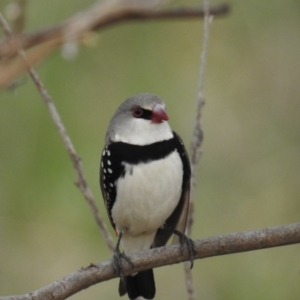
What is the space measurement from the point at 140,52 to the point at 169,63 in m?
0.33

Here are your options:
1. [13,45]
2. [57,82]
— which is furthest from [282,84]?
[13,45]

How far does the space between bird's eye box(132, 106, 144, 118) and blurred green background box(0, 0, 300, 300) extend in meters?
1.28

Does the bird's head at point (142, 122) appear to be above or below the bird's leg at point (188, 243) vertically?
above

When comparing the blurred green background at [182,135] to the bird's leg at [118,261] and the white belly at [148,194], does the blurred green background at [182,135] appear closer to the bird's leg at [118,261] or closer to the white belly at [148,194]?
the white belly at [148,194]

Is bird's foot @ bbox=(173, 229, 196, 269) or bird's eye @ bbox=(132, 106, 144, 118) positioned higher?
bird's eye @ bbox=(132, 106, 144, 118)

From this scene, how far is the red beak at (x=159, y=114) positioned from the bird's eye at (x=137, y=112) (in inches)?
3.6

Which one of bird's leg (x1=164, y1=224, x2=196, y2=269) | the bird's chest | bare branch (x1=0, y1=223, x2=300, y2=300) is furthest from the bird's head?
bare branch (x1=0, y1=223, x2=300, y2=300)

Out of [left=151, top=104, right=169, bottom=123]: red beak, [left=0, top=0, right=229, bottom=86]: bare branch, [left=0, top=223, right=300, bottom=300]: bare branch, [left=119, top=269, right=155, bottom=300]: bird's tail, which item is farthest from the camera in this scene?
[left=119, top=269, right=155, bottom=300]: bird's tail

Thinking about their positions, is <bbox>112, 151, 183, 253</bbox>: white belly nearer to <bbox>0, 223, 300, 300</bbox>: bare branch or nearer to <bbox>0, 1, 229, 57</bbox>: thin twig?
<bbox>0, 223, 300, 300</bbox>: bare branch

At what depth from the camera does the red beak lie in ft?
12.5

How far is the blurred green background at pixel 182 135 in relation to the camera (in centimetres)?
524

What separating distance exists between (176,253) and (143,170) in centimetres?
52

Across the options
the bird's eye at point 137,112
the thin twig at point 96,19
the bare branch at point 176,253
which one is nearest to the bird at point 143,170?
the bird's eye at point 137,112

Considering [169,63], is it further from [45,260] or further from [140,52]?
[45,260]
